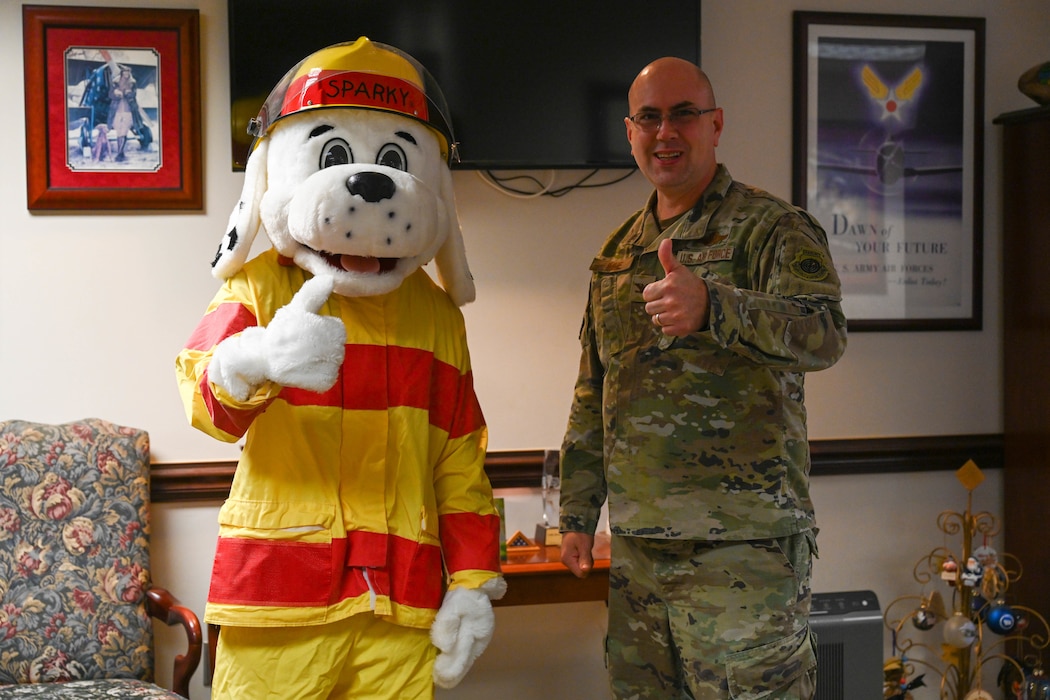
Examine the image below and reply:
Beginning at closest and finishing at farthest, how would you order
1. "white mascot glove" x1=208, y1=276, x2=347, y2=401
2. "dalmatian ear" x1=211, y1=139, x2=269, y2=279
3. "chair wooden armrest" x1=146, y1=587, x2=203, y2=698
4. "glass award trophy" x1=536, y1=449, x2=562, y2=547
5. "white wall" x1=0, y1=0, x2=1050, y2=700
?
"white mascot glove" x1=208, y1=276, x2=347, y2=401
"dalmatian ear" x1=211, y1=139, x2=269, y2=279
"chair wooden armrest" x1=146, y1=587, x2=203, y2=698
"white wall" x1=0, y1=0, x2=1050, y2=700
"glass award trophy" x1=536, y1=449, x2=562, y2=547

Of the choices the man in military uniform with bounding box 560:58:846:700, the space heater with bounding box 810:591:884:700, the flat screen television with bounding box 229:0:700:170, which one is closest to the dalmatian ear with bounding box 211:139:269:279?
the man in military uniform with bounding box 560:58:846:700

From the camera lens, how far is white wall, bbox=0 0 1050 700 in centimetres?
272

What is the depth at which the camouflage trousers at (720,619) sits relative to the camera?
1.89 metres

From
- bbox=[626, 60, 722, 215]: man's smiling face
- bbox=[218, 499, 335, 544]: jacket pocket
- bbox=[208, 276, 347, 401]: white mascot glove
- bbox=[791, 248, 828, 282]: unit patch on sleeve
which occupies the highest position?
bbox=[626, 60, 722, 215]: man's smiling face

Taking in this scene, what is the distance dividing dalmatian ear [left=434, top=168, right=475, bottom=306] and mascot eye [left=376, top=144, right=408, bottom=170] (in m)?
0.11

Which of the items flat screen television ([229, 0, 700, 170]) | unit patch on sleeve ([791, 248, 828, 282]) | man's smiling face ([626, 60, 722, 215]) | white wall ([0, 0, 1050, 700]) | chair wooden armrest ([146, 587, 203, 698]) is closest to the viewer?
unit patch on sleeve ([791, 248, 828, 282])

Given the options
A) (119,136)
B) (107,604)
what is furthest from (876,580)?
(119,136)

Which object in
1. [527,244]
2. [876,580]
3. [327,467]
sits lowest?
[876,580]

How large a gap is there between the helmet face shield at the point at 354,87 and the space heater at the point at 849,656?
174 centimetres

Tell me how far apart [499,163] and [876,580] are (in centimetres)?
174

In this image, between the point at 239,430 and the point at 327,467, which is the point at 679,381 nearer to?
the point at 327,467

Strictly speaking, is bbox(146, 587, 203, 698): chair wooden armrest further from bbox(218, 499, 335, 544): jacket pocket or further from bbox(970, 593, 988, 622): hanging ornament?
bbox(970, 593, 988, 622): hanging ornament

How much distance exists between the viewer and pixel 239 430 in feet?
5.17

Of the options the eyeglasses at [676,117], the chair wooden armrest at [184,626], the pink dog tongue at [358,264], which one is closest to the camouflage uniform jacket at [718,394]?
the eyeglasses at [676,117]
